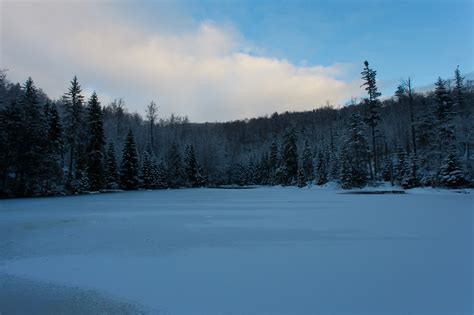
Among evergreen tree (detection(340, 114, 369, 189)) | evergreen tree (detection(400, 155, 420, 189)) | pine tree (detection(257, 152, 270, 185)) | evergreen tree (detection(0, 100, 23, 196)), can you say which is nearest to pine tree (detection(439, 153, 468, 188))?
evergreen tree (detection(400, 155, 420, 189))

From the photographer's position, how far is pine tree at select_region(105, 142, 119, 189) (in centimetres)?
4137

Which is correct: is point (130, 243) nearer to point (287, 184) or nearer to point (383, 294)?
point (383, 294)

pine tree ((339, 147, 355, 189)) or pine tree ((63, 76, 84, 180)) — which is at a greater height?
pine tree ((63, 76, 84, 180))

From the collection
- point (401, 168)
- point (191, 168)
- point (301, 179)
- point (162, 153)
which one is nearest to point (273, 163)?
point (301, 179)

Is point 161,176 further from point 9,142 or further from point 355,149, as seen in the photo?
point 355,149

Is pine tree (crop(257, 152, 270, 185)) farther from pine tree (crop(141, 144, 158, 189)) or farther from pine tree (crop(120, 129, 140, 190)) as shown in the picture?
pine tree (crop(120, 129, 140, 190))

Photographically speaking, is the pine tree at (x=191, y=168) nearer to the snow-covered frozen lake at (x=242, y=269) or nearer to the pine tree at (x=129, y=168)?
the pine tree at (x=129, y=168)

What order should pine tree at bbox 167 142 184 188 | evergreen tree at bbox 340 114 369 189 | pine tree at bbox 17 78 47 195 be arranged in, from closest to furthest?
pine tree at bbox 17 78 47 195, evergreen tree at bbox 340 114 369 189, pine tree at bbox 167 142 184 188

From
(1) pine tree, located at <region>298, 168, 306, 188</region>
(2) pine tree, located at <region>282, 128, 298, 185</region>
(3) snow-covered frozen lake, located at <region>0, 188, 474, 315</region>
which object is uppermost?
(2) pine tree, located at <region>282, 128, 298, 185</region>

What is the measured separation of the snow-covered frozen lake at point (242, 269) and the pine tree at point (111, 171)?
3233 cm

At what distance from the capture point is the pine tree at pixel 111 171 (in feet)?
136

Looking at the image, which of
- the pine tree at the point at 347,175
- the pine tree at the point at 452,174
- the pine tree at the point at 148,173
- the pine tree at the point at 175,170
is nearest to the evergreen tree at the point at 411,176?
the pine tree at the point at 452,174

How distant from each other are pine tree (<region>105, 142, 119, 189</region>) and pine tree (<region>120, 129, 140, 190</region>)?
4.29 ft

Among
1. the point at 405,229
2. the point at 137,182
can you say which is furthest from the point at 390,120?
the point at 405,229
